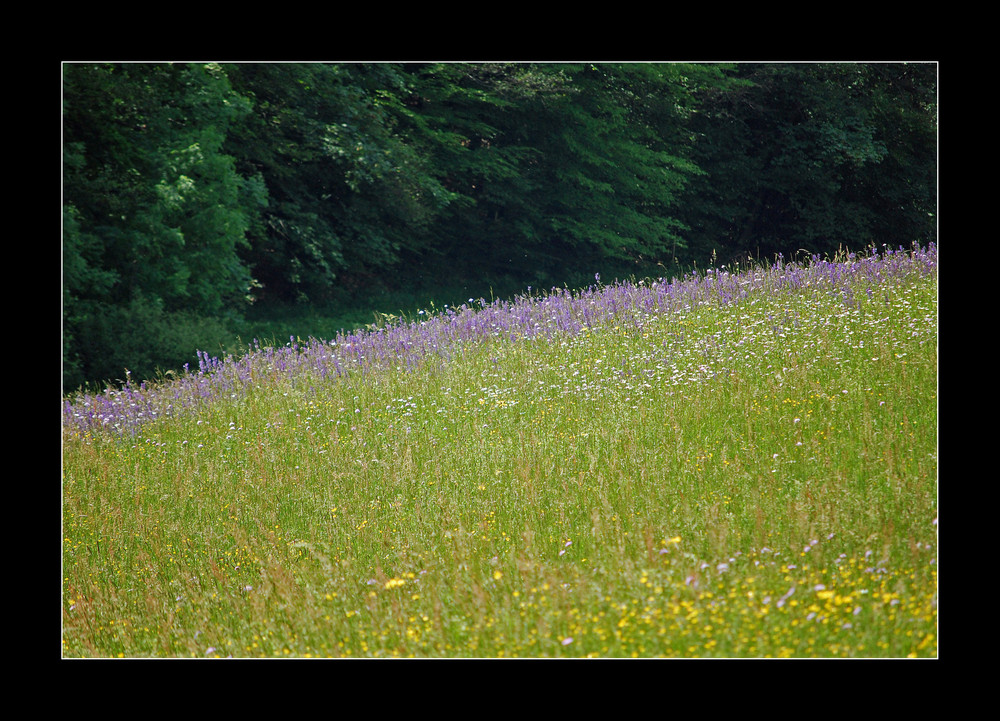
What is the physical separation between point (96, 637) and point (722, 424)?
400cm

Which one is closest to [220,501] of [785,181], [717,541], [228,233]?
[717,541]

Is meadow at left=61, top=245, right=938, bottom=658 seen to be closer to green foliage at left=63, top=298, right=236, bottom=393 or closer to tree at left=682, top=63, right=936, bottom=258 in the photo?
green foliage at left=63, top=298, right=236, bottom=393

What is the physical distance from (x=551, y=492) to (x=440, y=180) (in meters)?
7.33

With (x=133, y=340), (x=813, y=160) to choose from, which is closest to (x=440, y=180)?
(x=133, y=340)

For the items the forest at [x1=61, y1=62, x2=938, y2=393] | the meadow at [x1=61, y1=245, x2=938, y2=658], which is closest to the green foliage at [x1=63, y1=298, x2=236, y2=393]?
the forest at [x1=61, y1=62, x2=938, y2=393]

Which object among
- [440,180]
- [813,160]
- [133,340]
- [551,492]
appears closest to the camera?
[551,492]

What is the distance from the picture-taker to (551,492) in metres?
4.71

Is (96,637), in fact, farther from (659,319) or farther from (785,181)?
(785,181)

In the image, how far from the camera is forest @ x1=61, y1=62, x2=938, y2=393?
6.84 metres

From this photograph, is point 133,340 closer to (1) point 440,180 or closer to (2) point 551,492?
(1) point 440,180

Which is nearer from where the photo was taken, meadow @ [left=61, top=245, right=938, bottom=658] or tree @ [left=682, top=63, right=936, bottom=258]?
meadow @ [left=61, top=245, right=938, bottom=658]

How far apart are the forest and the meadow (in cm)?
94

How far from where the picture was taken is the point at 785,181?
8.58 meters

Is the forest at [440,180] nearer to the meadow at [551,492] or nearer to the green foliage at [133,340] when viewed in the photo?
the green foliage at [133,340]
